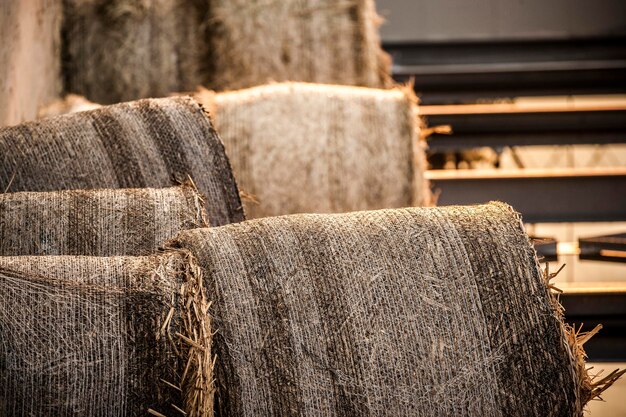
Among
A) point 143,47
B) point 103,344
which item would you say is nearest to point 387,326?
point 103,344

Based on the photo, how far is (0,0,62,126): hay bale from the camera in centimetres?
186

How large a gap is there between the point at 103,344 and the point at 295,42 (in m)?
1.49

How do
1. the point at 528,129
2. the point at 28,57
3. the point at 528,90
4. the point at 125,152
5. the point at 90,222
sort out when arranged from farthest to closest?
the point at 528,90, the point at 528,129, the point at 28,57, the point at 125,152, the point at 90,222

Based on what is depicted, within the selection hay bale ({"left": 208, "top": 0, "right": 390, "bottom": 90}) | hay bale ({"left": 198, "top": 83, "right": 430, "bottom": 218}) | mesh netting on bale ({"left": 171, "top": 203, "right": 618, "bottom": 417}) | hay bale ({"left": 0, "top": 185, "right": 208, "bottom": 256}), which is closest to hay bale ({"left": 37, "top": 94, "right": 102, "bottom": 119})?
hay bale ({"left": 198, "top": 83, "right": 430, "bottom": 218})

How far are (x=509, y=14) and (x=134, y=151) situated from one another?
179 cm

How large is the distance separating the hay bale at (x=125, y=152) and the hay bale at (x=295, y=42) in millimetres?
829

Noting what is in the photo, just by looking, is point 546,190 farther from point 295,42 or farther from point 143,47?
point 143,47

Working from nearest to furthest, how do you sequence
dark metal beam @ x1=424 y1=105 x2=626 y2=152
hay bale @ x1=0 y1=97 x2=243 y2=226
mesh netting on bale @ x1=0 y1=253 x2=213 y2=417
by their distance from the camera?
1. mesh netting on bale @ x1=0 y1=253 x2=213 y2=417
2. hay bale @ x1=0 y1=97 x2=243 y2=226
3. dark metal beam @ x1=424 y1=105 x2=626 y2=152

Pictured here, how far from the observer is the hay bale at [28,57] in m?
1.86

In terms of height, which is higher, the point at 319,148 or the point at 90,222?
the point at 319,148

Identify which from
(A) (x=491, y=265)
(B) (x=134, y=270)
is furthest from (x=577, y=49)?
(B) (x=134, y=270)

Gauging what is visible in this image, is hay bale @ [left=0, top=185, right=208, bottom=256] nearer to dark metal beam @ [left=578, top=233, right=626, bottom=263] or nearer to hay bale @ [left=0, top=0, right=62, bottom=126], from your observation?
hay bale @ [left=0, top=0, right=62, bottom=126]

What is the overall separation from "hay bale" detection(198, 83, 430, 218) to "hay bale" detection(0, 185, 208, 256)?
58cm

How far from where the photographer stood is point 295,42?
7.59ft
